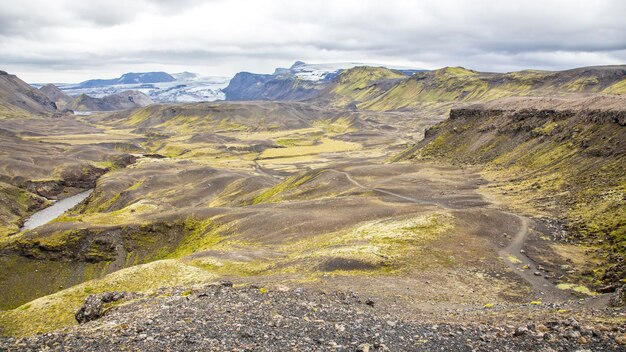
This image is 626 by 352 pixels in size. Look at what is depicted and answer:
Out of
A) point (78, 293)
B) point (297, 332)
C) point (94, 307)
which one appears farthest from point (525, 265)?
point (78, 293)

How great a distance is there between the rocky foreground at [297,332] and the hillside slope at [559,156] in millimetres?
23067

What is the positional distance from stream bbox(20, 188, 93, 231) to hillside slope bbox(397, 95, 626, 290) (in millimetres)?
108234

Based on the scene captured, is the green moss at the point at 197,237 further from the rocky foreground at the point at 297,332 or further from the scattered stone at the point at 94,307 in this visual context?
the rocky foreground at the point at 297,332

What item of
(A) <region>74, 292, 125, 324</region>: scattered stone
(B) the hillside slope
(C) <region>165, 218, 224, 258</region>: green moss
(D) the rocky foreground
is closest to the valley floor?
(D) the rocky foreground

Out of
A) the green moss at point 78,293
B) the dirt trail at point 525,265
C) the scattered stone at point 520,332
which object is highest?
the scattered stone at point 520,332

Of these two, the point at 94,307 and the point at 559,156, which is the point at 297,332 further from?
the point at 559,156

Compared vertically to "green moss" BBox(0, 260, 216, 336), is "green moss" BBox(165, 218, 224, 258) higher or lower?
lower

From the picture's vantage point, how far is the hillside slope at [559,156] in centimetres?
5062

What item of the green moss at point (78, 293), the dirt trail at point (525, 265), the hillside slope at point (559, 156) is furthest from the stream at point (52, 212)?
the dirt trail at point (525, 265)

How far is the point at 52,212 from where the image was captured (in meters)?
132

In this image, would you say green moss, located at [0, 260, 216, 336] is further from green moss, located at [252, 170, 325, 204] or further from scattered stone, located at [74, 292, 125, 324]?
green moss, located at [252, 170, 325, 204]

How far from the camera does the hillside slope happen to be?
166 feet

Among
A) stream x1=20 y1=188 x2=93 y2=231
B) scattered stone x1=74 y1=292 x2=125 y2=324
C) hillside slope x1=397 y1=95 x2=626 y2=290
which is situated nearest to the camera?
scattered stone x1=74 y1=292 x2=125 y2=324

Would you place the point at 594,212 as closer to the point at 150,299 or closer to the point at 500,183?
the point at 500,183
